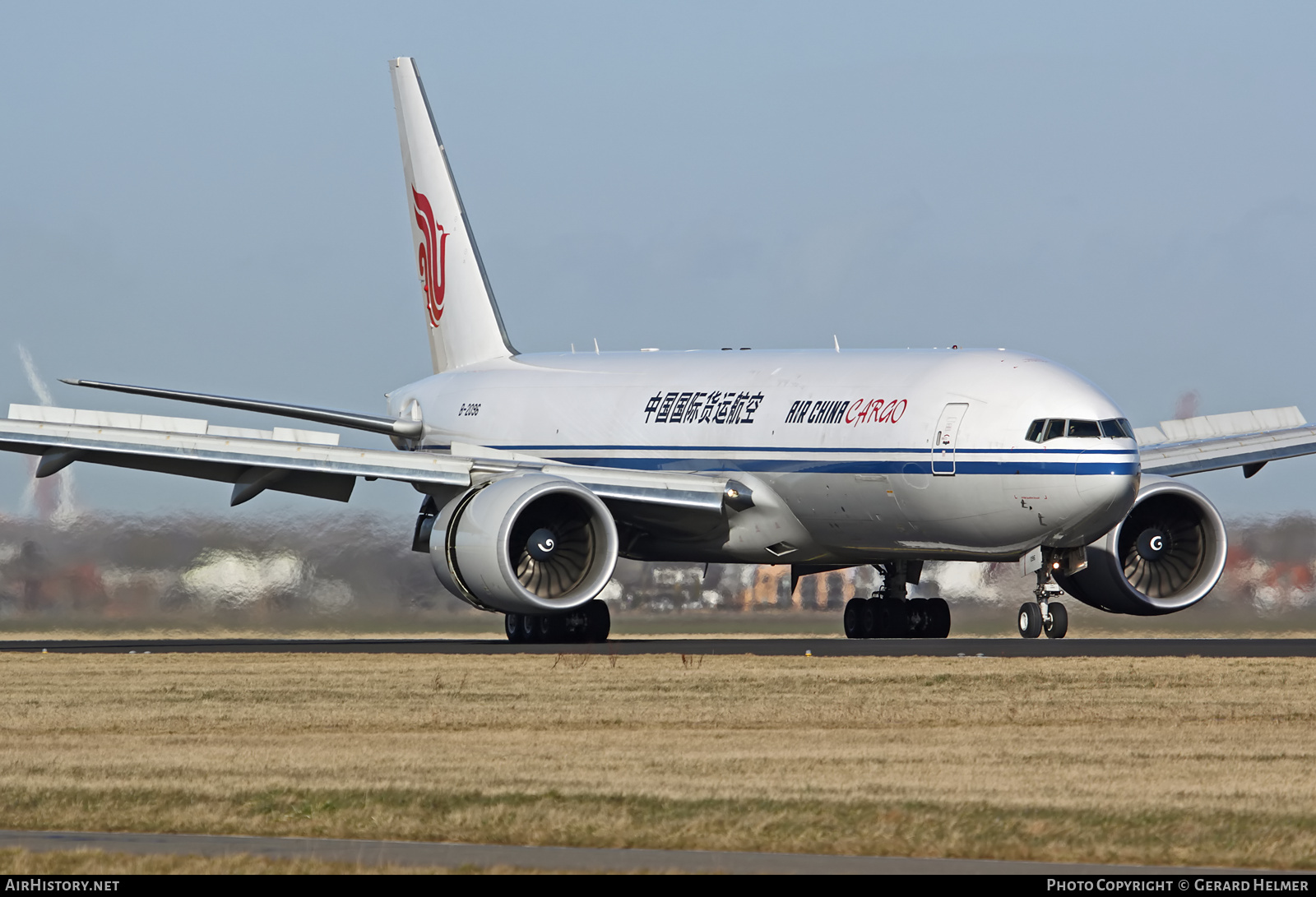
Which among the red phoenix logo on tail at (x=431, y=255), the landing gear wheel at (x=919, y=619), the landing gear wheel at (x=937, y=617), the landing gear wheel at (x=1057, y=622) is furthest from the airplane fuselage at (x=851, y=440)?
the red phoenix logo on tail at (x=431, y=255)

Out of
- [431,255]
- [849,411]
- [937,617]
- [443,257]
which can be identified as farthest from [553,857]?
[431,255]

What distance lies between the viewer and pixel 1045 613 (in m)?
28.0

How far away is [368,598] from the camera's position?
33500 millimetres

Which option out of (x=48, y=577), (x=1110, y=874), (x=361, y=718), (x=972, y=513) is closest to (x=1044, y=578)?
(x=972, y=513)

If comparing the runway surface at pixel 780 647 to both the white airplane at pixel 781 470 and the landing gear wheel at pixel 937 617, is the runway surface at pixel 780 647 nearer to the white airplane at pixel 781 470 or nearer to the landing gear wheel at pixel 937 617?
the white airplane at pixel 781 470

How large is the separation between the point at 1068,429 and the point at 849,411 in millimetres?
3318

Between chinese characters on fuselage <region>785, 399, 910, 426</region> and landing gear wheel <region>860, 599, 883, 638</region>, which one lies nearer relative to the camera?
chinese characters on fuselage <region>785, 399, 910, 426</region>

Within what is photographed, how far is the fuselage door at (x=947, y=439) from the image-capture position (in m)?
27.5

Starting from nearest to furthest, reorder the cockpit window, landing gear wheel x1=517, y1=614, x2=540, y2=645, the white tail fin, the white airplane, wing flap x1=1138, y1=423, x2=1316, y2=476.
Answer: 1. the cockpit window
2. the white airplane
3. landing gear wheel x1=517, y1=614, x2=540, y2=645
4. wing flap x1=1138, y1=423, x2=1316, y2=476
5. the white tail fin

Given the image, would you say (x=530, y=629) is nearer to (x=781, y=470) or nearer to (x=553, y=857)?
(x=781, y=470)

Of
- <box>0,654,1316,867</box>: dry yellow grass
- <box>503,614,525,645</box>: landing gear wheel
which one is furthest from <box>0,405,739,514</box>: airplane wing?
<box>0,654,1316,867</box>: dry yellow grass

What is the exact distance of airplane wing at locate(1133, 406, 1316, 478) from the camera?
104ft

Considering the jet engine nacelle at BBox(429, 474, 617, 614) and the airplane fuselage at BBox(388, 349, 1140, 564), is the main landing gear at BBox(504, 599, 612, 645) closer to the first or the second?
the jet engine nacelle at BBox(429, 474, 617, 614)
